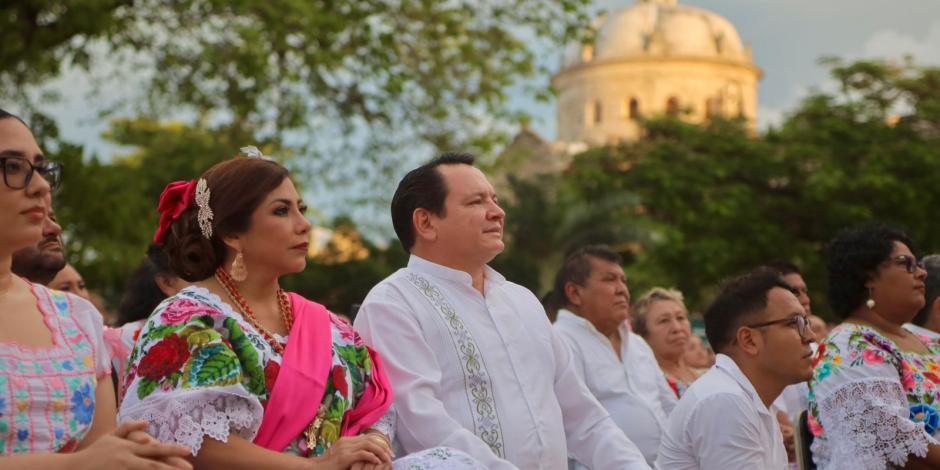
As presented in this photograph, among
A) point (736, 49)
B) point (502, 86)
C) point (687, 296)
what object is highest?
point (736, 49)

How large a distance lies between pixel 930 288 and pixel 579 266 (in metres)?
1.99

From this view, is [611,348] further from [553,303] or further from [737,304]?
[737,304]

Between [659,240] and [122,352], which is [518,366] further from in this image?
[659,240]

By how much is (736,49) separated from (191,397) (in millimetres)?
62802

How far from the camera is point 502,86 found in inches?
666

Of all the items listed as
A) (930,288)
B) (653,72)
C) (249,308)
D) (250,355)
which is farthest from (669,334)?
(653,72)

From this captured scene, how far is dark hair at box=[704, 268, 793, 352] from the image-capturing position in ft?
18.0

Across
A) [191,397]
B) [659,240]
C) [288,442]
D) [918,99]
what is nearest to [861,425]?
[288,442]

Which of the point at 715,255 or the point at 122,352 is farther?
the point at 715,255

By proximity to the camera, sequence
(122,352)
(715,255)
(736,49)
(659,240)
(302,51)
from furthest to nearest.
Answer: (736,49) < (715,255) < (659,240) < (302,51) < (122,352)

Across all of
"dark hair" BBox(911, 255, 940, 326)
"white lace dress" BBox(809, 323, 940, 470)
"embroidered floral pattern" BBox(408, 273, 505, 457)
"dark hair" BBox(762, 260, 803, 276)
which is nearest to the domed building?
"dark hair" BBox(762, 260, 803, 276)

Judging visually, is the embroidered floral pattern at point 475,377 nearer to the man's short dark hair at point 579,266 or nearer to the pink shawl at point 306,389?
the pink shawl at point 306,389

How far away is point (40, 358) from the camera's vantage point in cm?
337

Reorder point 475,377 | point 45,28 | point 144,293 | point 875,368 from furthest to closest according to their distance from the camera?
point 45,28 < point 144,293 < point 875,368 < point 475,377
